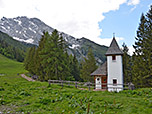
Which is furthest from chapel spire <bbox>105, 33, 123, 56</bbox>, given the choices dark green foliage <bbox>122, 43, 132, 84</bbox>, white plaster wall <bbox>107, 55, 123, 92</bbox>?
dark green foliage <bbox>122, 43, 132, 84</bbox>

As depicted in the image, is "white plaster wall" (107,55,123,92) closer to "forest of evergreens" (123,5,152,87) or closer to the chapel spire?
the chapel spire

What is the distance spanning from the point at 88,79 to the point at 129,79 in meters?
15.3

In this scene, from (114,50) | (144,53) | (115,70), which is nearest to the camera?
(115,70)

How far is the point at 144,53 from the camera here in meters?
30.6

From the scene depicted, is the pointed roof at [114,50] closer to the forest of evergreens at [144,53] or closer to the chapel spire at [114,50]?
the chapel spire at [114,50]

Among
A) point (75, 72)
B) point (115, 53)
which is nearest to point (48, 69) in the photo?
point (115, 53)

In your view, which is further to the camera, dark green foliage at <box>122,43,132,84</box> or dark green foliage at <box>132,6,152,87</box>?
dark green foliage at <box>122,43,132,84</box>

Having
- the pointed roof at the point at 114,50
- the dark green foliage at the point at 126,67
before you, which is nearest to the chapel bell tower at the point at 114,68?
the pointed roof at the point at 114,50

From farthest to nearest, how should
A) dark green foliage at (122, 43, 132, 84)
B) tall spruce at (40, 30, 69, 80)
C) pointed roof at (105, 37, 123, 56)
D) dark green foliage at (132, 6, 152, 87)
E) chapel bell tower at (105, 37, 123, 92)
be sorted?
dark green foliage at (122, 43, 132, 84)
tall spruce at (40, 30, 69, 80)
dark green foliage at (132, 6, 152, 87)
pointed roof at (105, 37, 123, 56)
chapel bell tower at (105, 37, 123, 92)

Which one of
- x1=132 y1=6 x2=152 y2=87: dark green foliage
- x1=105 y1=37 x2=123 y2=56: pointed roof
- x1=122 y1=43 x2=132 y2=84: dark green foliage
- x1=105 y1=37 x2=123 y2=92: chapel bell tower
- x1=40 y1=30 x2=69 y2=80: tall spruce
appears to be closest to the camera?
x1=105 y1=37 x2=123 y2=92: chapel bell tower

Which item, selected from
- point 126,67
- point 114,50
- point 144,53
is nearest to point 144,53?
point 144,53

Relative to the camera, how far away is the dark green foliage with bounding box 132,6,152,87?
29.0 meters

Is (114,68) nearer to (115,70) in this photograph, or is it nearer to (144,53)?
(115,70)

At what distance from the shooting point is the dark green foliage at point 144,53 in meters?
29.0
